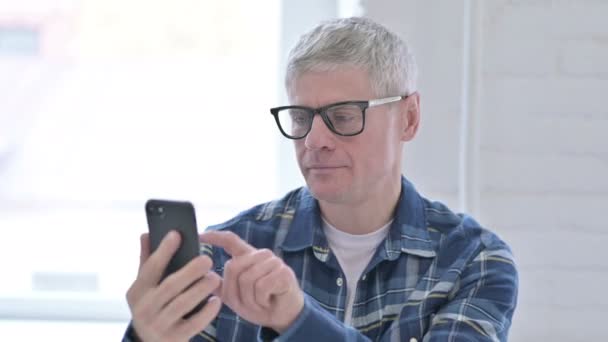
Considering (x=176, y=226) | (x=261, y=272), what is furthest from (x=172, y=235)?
(x=261, y=272)

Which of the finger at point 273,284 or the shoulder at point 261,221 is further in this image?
the shoulder at point 261,221

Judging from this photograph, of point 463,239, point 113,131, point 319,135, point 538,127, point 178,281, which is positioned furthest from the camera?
point 113,131

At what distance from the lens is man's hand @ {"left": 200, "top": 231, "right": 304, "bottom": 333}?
3.69 feet

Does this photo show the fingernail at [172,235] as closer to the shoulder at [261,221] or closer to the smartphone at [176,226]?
the smartphone at [176,226]

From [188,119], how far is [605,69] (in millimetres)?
984

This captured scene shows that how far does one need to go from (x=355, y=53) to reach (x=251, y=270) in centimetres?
44

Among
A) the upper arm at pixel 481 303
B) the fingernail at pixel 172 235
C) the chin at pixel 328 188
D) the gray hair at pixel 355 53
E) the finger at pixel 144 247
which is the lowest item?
the upper arm at pixel 481 303

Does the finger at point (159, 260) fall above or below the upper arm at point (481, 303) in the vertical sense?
above

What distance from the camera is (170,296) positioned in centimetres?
110

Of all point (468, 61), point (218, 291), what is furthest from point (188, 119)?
point (218, 291)

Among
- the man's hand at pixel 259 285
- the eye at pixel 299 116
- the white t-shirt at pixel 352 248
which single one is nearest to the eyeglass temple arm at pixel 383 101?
the eye at pixel 299 116

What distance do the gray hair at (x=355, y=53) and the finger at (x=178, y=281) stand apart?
1.37 ft

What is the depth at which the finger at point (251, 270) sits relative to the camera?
1124 mm

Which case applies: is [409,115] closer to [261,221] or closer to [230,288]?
[261,221]
